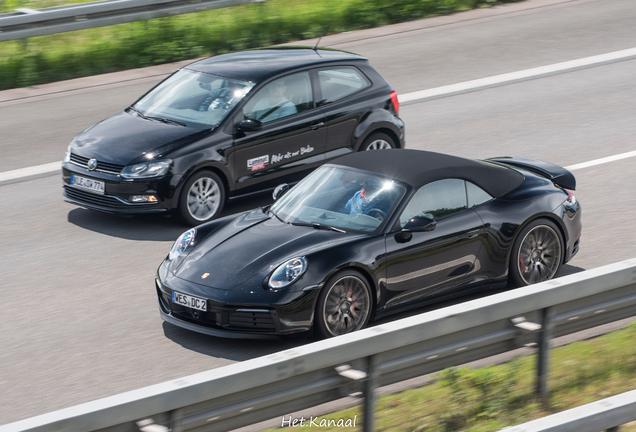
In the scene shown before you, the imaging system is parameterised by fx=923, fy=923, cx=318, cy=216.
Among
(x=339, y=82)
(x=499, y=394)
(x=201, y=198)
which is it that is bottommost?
(x=499, y=394)

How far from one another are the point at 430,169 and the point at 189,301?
7.78 ft

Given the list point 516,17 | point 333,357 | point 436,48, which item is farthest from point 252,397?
point 516,17

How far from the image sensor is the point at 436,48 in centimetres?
1802

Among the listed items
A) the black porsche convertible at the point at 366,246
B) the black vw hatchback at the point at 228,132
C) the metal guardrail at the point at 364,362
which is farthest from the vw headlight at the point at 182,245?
the metal guardrail at the point at 364,362

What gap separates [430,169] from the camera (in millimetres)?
7941

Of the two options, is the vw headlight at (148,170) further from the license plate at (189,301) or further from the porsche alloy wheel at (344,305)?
the porsche alloy wheel at (344,305)

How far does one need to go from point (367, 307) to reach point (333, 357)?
2.50 m

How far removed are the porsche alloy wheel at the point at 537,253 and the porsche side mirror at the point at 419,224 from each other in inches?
41.3

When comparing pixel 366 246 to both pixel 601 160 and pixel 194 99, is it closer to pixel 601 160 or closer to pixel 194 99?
pixel 194 99

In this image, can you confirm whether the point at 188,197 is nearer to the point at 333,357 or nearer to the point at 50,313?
the point at 50,313

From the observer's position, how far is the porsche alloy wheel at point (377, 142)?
1150 centimetres

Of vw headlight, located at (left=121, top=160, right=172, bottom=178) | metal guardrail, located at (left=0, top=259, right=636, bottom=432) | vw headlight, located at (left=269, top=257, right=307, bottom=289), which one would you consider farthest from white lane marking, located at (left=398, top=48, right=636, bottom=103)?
metal guardrail, located at (left=0, top=259, right=636, bottom=432)

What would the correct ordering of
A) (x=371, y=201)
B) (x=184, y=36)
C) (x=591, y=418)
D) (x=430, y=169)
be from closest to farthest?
(x=591, y=418), (x=371, y=201), (x=430, y=169), (x=184, y=36)

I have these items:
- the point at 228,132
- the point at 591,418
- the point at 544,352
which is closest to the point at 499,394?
the point at 544,352
